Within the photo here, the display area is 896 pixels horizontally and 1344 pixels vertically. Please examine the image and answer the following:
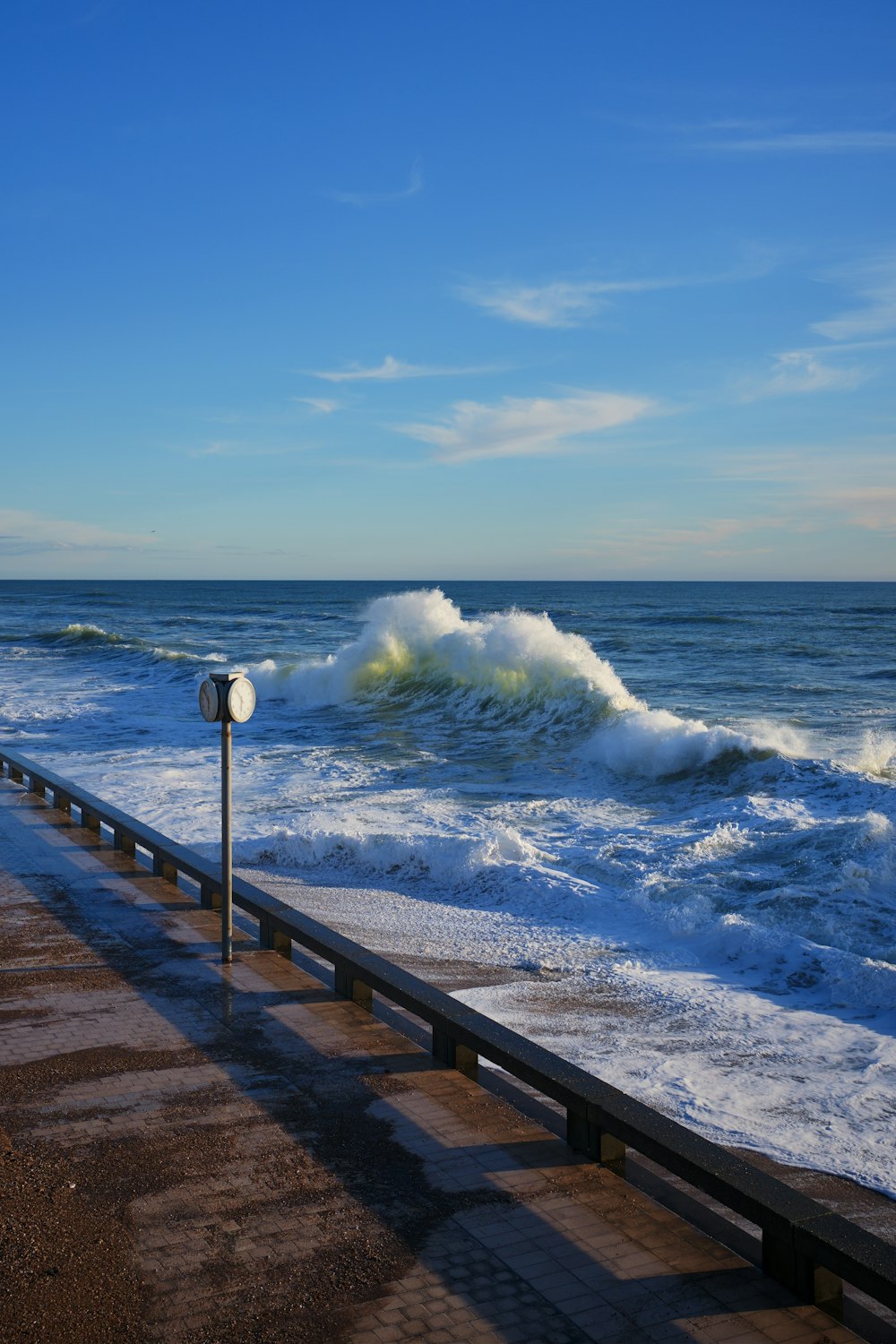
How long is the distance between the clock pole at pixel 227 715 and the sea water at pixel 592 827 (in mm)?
1843

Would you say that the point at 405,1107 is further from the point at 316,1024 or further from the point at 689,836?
the point at 689,836

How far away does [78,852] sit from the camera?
10.2 meters

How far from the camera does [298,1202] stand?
4.09 metres

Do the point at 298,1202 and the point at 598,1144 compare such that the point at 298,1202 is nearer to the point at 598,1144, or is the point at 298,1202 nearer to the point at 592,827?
the point at 598,1144

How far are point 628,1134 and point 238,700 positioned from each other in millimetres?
3609

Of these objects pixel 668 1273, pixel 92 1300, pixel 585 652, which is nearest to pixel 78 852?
pixel 92 1300

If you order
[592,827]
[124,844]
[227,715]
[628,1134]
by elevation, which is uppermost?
[227,715]

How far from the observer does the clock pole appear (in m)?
6.73

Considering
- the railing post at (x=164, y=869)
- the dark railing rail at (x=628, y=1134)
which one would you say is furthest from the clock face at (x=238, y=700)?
the railing post at (x=164, y=869)

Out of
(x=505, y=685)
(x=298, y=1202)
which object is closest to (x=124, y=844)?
(x=298, y=1202)

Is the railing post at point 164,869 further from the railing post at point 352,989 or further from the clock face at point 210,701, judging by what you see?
the railing post at point 352,989

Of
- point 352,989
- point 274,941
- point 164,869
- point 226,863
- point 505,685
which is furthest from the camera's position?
point 505,685

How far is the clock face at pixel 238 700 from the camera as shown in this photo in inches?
265

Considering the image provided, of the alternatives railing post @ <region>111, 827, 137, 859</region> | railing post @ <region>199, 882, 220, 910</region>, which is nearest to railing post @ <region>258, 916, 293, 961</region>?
railing post @ <region>199, 882, 220, 910</region>
